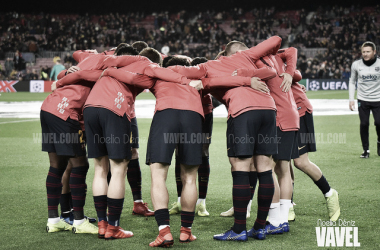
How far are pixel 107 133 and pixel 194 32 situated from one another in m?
35.4

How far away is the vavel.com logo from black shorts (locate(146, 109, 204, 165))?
1.43 meters

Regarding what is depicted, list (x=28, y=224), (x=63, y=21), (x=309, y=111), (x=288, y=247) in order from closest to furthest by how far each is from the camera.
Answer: (x=288, y=247) → (x=28, y=224) → (x=309, y=111) → (x=63, y=21)

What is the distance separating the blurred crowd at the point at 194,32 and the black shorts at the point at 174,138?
93.2ft

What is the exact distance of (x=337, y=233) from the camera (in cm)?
455

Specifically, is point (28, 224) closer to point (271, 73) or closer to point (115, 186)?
point (115, 186)

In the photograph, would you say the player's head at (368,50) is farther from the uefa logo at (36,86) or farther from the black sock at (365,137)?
the uefa logo at (36,86)

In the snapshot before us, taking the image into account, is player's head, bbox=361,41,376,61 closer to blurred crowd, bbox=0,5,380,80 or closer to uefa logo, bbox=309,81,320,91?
uefa logo, bbox=309,81,320,91

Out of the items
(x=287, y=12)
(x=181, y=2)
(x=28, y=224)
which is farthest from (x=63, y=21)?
(x=28, y=224)

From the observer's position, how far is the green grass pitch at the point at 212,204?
14.2ft

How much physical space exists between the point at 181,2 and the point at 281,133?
4032 centimetres

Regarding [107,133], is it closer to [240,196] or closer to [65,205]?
[65,205]

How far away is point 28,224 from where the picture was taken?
4.97 metres

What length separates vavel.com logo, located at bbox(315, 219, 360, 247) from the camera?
424 centimetres

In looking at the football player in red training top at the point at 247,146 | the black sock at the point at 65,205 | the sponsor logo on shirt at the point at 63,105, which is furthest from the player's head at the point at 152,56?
the black sock at the point at 65,205
